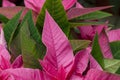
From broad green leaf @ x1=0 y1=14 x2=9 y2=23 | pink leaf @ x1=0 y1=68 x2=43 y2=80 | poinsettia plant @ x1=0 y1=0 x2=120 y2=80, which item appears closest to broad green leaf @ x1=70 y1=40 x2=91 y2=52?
poinsettia plant @ x1=0 y1=0 x2=120 y2=80

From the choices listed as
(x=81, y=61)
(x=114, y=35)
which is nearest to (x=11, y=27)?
(x=81, y=61)

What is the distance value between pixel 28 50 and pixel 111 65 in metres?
0.20

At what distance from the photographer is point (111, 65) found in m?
0.75

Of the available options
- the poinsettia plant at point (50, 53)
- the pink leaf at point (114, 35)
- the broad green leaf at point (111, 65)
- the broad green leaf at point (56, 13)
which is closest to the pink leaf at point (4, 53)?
the poinsettia plant at point (50, 53)

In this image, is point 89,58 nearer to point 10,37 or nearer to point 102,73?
point 102,73

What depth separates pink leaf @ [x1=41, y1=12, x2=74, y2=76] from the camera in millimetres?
668

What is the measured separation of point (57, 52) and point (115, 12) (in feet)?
4.62

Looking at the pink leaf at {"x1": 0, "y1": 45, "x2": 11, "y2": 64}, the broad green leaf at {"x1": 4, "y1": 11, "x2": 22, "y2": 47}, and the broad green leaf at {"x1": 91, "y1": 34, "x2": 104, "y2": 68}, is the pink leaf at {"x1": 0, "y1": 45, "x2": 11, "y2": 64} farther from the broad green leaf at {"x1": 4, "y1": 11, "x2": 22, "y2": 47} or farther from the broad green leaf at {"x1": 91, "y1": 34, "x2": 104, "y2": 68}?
the broad green leaf at {"x1": 91, "y1": 34, "x2": 104, "y2": 68}

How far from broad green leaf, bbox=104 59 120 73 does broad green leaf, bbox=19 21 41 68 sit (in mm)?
163

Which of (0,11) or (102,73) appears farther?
(0,11)

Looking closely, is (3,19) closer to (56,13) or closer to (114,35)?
(56,13)

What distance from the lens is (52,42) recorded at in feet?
2.22

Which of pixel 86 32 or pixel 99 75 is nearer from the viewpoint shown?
pixel 99 75

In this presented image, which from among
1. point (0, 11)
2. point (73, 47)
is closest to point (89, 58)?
point (73, 47)
